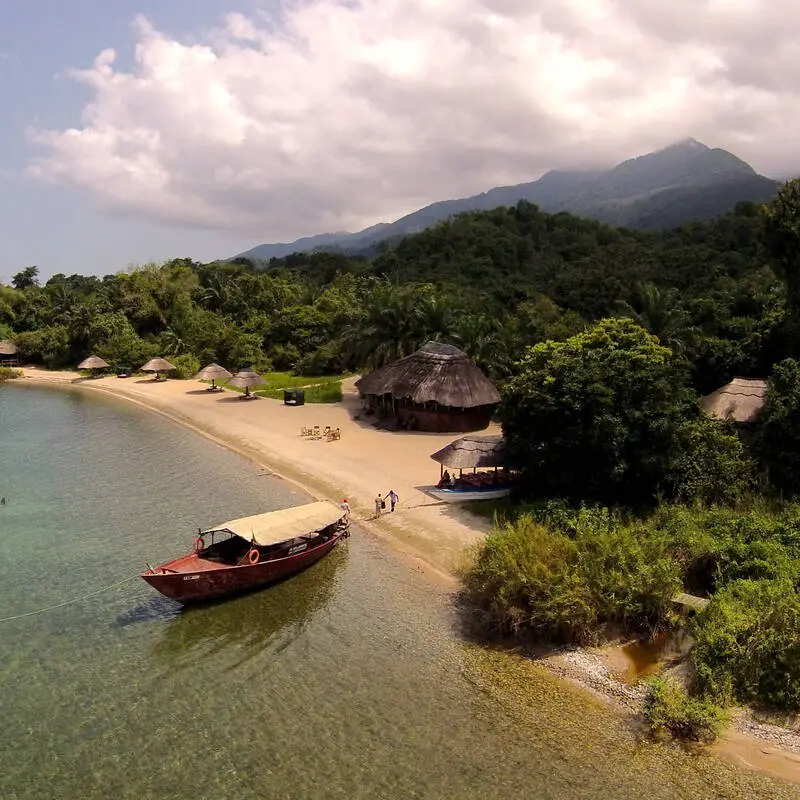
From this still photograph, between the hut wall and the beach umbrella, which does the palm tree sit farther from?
the beach umbrella

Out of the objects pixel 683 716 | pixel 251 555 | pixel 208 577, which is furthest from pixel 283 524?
pixel 683 716

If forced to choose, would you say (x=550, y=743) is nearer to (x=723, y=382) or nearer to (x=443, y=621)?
(x=443, y=621)

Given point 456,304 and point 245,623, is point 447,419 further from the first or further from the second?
point 245,623

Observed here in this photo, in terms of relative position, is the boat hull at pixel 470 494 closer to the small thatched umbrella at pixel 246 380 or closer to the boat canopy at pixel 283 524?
the boat canopy at pixel 283 524

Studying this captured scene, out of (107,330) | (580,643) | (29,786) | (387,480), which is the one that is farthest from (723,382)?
(107,330)

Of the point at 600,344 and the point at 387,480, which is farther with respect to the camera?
the point at 387,480

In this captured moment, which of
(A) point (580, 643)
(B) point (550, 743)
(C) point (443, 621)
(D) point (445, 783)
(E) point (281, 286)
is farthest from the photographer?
(E) point (281, 286)
